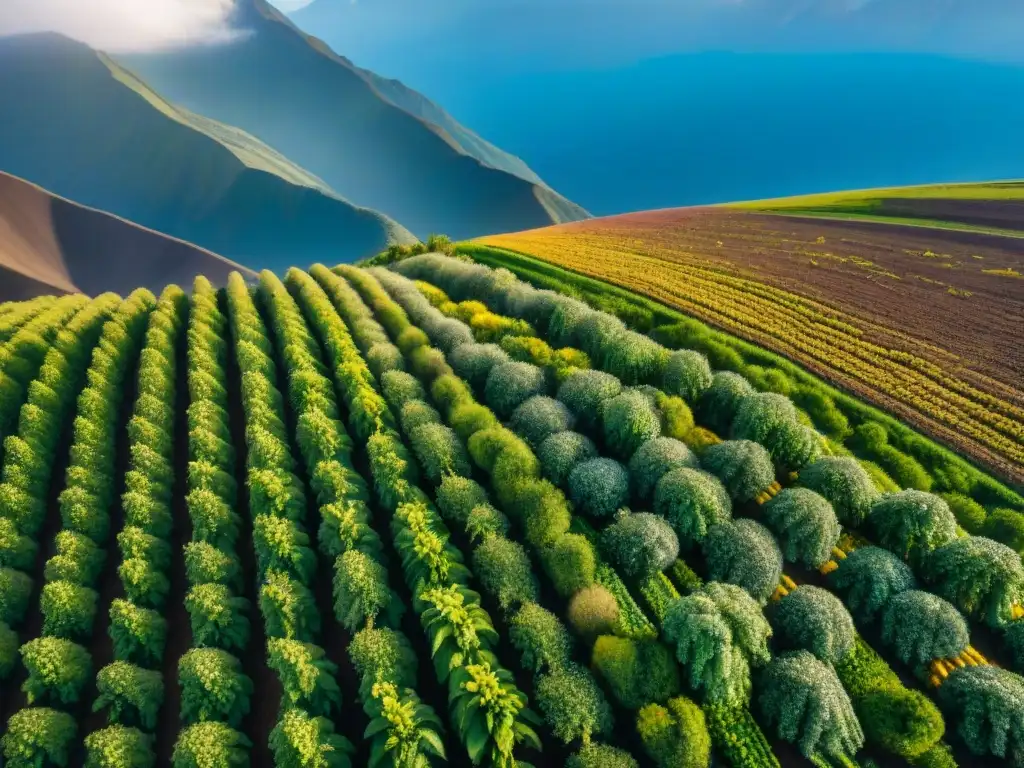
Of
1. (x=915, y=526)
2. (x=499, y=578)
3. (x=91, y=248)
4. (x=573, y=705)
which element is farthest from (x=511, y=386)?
(x=91, y=248)

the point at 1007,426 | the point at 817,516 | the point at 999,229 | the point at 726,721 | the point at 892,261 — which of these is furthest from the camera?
the point at 999,229

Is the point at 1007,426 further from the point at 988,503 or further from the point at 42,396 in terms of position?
the point at 42,396

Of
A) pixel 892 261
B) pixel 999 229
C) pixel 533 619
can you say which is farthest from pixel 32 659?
pixel 999 229

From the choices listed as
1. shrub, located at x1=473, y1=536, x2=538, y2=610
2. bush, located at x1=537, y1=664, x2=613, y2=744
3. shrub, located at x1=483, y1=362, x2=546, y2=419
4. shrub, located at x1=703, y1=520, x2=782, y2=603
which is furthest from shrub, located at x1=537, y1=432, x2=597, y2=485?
bush, located at x1=537, y1=664, x2=613, y2=744

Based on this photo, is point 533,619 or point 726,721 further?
point 533,619

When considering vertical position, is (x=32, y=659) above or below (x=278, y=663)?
below

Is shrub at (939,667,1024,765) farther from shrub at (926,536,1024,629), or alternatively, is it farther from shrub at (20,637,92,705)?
shrub at (20,637,92,705)

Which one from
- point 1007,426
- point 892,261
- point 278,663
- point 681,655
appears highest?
point 892,261
